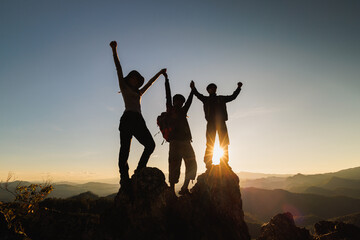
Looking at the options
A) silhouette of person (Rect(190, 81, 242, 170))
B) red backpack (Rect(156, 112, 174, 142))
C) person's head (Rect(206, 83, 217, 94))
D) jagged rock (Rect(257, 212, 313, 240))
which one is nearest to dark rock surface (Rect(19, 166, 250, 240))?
silhouette of person (Rect(190, 81, 242, 170))

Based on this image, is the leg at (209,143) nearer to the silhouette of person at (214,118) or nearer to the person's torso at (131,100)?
the silhouette of person at (214,118)

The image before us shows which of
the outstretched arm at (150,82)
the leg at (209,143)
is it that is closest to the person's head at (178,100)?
the outstretched arm at (150,82)

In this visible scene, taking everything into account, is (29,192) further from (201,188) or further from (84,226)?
(201,188)

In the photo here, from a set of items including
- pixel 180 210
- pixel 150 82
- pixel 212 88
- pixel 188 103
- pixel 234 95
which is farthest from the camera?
pixel 234 95

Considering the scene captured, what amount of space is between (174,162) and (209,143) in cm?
153

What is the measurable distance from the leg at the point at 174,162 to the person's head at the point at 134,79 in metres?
2.15

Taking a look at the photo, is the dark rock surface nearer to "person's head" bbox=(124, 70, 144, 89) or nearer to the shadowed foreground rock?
the shadowed foreground rock

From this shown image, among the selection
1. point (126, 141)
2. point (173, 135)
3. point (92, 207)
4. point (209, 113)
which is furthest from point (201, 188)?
point (92, 207)

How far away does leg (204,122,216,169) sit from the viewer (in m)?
6.63

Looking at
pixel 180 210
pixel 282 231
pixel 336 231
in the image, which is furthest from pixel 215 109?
pixel 336 231

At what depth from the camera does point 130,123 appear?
453 centimetres

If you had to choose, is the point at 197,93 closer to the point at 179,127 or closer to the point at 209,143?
the point at 179,127

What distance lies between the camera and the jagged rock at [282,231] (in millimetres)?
10180

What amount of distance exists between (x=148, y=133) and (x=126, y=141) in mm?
574
